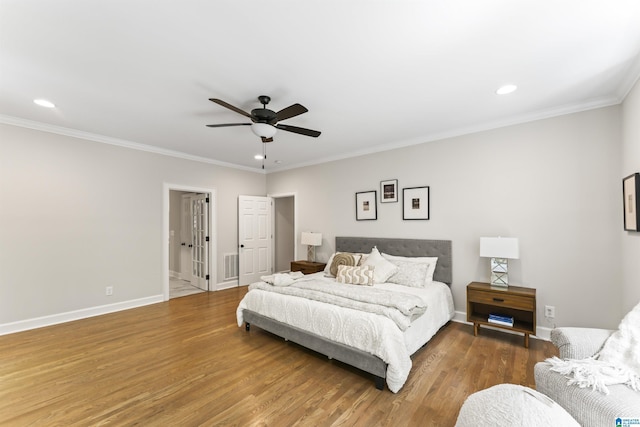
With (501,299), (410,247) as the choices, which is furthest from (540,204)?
(410,247)

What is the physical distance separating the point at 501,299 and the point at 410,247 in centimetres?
137

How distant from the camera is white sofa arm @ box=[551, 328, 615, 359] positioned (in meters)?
1.71

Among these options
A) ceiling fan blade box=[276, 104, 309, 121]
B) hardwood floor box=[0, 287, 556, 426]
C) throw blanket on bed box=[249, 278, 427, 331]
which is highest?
ceiling fan blade box=[276, 104, 309, 121]

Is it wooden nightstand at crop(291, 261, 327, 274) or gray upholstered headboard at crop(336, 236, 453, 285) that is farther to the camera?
wooden nightstand at crop(291, 261, 327, 274)

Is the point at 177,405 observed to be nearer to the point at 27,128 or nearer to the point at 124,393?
the point at 124,393

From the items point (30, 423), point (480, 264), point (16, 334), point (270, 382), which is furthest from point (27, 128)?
point (480, 264)

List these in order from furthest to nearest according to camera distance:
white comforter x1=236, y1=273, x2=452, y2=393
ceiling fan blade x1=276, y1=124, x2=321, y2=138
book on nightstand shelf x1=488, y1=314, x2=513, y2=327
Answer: book on nightstand shelf x1=488, y1=314, x2=513, y2=327
ceiling fan blade x1=276, y1=124, x2=321, y2=138
white comforter x1=236, y1=273, x2=452, y2=393

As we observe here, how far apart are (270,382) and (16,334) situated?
3.53m

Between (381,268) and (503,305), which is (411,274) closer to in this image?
(381,268)

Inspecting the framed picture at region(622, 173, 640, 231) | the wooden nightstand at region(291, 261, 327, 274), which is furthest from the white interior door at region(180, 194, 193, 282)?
the framed picture at region(622, 173, 640, 231)

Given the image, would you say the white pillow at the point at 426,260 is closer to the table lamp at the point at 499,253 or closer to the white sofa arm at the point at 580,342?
the table lamp at the point at 499,253

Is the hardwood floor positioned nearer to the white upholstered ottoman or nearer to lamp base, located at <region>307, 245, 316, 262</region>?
the white upholstered ottoman

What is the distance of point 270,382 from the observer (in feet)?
7.87

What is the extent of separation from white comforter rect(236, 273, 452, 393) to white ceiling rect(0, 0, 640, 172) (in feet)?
7.16
